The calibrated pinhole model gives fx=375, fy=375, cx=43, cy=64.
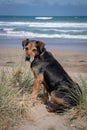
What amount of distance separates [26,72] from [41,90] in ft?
1.81

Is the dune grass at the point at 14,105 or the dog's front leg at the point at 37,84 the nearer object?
the dune grass at the point at 14,105

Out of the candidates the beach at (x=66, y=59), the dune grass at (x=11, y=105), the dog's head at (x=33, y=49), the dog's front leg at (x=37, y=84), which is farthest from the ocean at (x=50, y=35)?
the dune grass at (x=11, y=105)

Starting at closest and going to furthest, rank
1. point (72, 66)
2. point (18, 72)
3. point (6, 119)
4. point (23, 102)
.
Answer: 1. point (6, 119)
2. point (23, 102)
3. point (18, 72)
4. point (72, 66)

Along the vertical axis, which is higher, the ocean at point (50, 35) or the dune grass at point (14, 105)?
the dune grass at point (14, 105)

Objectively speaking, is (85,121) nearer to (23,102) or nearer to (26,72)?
(23,102)

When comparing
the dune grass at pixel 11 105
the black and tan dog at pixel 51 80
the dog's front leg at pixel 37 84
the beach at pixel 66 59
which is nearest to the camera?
the dune grass at pixel 11 105

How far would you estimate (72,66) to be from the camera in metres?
15.2

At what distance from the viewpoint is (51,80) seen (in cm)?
766

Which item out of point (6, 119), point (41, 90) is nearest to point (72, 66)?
point (41, 90)

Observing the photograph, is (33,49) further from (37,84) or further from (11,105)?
(11,105)

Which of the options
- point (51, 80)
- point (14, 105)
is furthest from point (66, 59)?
point (14, 105)

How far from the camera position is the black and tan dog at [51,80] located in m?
7.36

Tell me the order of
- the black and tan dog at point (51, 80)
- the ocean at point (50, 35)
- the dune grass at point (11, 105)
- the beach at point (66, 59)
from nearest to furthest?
1. the dune grass at point (11, 105)
2. the black and tan dog at point (51, 80)
3. the beach at point (66, 59)
4. the ocean at point (50, 35)

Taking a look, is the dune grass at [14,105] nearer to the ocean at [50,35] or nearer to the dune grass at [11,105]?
the dune grass at [11,105]
